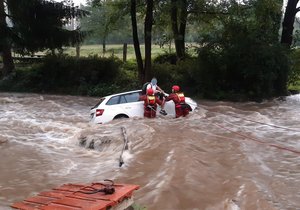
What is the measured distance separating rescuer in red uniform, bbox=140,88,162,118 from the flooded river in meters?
0.30

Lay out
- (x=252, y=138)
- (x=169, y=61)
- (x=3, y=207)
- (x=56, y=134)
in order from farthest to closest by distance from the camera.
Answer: (x=169, y=61), (x=56, y=134), (x=252, y=138), (x=3, y=207)

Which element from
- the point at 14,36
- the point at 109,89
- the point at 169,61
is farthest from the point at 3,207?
the point at 169,61

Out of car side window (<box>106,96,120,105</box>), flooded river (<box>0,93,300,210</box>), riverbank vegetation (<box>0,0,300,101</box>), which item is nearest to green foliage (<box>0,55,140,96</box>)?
riverbank vegetation (<box>0,0,300,101</box>)

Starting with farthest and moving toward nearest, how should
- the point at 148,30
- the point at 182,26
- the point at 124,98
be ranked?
the point at 182,26 → the point at 148,30 → the point at 124,98

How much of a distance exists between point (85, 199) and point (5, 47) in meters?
23.0

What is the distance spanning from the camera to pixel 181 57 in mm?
27531

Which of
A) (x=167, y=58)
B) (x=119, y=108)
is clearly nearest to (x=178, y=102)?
(x=119, y=108)

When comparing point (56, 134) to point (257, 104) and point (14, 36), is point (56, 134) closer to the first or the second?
point (257, 104)

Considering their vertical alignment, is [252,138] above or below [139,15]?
below

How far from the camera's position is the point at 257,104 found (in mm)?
20719

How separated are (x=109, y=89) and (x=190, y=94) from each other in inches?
178

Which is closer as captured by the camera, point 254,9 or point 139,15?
point 254,9

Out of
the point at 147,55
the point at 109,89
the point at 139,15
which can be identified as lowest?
the point at 109,89

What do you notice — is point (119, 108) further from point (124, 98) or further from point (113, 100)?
point (124, 98)
